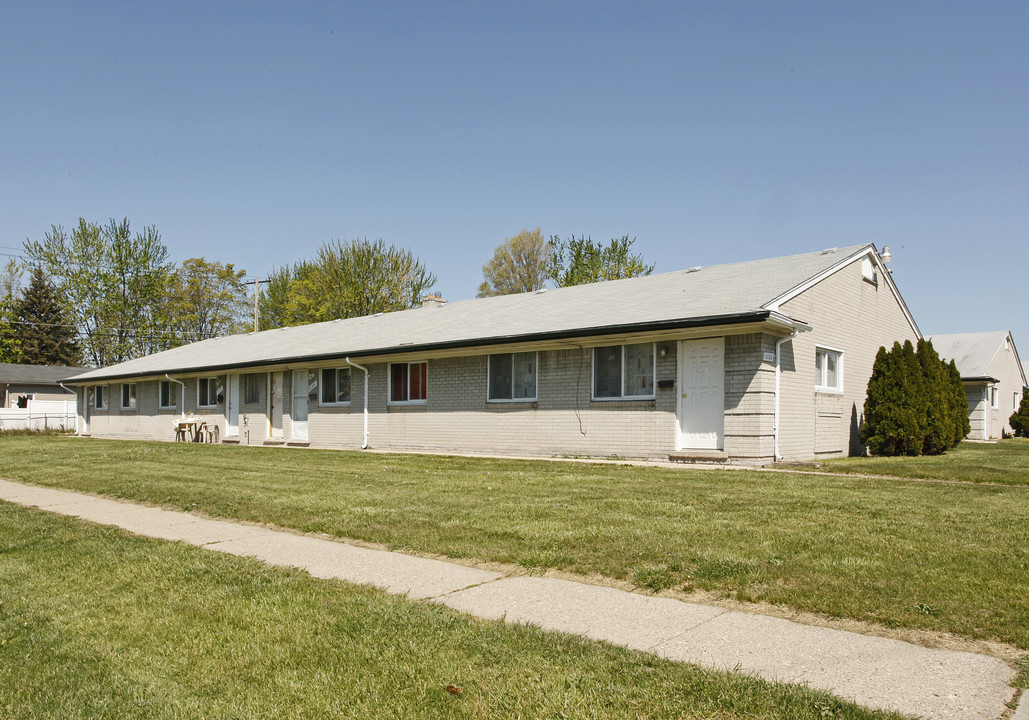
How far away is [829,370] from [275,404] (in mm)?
16061

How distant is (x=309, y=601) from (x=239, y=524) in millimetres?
3741

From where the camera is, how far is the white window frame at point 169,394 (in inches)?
1136

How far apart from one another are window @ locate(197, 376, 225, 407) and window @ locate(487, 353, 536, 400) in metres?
12.5

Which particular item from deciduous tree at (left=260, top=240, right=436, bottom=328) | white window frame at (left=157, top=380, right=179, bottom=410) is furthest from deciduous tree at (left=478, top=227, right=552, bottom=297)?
white window frame at (left=157, top=380, right=179, bottom=410)

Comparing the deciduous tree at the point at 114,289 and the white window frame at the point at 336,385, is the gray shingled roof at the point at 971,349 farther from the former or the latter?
the deciduous tree at the point at 114,289

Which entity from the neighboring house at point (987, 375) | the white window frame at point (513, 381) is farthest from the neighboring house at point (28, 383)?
the neighboring house at point (987, 375)

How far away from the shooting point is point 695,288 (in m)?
17.3

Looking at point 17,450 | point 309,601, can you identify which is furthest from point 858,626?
point 17,450

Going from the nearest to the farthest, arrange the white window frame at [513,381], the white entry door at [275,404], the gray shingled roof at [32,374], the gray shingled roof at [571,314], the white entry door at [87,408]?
the gray shingled roof at [571,314] < the white window frame at [513,381] < the white entry door at [275,404] < the white entry door at [87,408] < the gray shingled roof at [32,374]

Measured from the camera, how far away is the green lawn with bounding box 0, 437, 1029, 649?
15.6 feet

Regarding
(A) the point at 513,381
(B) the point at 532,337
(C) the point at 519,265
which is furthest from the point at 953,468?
(C) the point at 519,265

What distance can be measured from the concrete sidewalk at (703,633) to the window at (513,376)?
10942 millimetres

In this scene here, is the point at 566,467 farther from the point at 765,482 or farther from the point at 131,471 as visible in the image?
the point at 131,471

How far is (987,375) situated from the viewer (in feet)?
92.6
